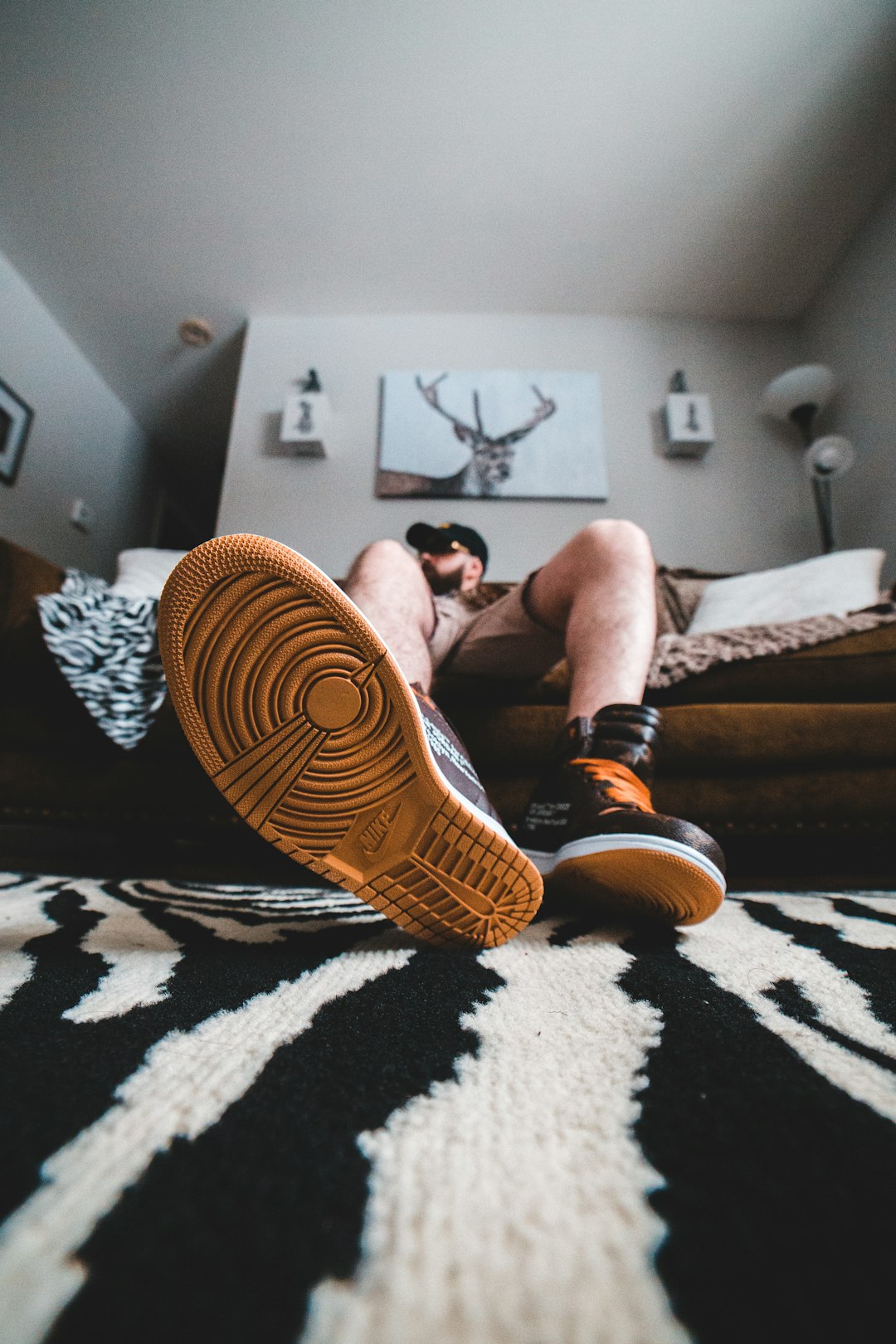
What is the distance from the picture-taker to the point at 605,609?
739 millimetres

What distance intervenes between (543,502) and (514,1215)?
8.05 feet

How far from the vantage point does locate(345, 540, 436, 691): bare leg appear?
688 mm

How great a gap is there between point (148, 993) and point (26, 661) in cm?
92

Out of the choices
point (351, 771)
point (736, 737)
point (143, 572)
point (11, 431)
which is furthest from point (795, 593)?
point (11, 431)

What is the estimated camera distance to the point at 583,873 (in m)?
0.52

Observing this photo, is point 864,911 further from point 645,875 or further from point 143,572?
point 143,572

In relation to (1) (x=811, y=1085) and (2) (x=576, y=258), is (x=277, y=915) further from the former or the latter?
(2) (x=576, y=258)

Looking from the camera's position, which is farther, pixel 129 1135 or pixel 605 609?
pixel 605 609

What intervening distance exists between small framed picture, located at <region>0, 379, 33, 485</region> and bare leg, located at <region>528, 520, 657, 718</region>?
270 cm

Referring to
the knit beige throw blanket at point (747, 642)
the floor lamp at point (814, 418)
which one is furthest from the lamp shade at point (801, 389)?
the knit beige throw blanket at point (747, 642)

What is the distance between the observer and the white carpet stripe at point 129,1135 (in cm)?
15

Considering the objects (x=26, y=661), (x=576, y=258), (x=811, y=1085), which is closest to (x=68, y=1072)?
(x=811, y=1085)

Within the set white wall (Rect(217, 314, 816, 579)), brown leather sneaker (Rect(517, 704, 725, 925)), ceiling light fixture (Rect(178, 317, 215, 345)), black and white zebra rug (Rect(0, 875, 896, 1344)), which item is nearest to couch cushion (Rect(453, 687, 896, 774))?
brown leather sneaker (Rect(517, 704, 725, 925))

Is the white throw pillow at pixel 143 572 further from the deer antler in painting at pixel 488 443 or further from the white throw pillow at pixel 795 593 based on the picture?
the white throw pillow at pixel 795 593
